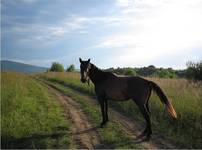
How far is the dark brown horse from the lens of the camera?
9031 mm

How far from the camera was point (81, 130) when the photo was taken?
9.65 meters

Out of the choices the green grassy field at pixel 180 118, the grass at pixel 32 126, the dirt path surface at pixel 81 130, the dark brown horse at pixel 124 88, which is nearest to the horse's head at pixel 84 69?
the dark brown horse at pixel 124 88

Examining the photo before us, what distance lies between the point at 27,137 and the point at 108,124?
3023 mm

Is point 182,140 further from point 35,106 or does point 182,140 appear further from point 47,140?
point 35,106

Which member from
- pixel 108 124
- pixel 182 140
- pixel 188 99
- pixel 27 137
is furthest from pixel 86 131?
pixel 188 99

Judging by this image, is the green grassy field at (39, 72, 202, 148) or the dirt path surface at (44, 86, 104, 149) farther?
the green grassy field at (39, 72, 202, 148)

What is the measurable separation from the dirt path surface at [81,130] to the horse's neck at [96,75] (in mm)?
1639

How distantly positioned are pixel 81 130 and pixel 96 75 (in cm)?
232

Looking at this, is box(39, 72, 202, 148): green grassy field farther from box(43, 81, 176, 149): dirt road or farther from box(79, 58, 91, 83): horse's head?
box(79, 58, 91, 83): horse's head

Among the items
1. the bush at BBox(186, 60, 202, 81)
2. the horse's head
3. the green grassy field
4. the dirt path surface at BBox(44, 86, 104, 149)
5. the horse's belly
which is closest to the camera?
the dirt path surface at BBox(44, 86, 104, 149)

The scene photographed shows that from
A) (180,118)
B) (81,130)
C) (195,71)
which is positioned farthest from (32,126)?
(195,71)

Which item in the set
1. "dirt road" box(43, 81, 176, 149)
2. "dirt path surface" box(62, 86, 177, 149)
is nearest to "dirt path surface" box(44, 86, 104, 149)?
"dirt road" box(43, 81, 176, 149)

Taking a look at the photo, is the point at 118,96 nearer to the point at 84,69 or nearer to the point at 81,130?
the point at 84,69

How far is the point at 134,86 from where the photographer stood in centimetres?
927
